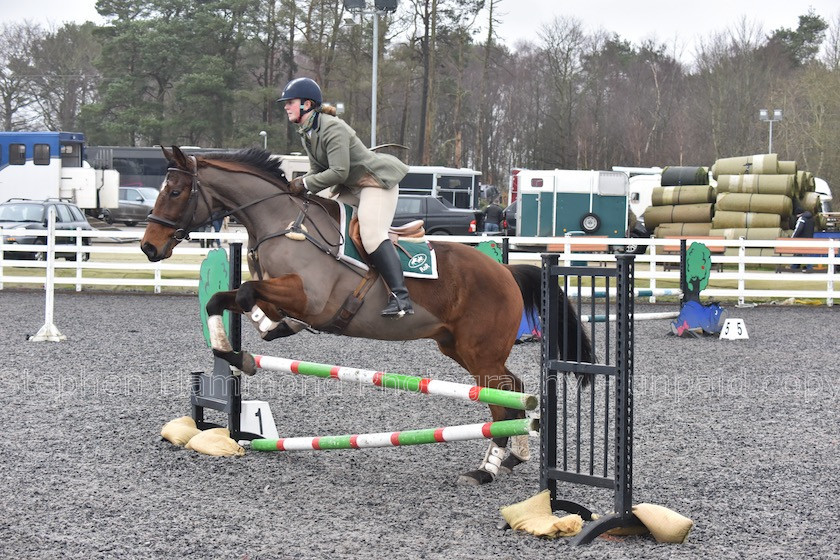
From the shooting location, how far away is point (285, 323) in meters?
5.42

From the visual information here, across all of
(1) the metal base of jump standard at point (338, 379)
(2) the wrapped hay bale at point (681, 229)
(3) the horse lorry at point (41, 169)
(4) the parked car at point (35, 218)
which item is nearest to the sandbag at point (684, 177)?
(2) the wrapped hay bale at point (681, 229)

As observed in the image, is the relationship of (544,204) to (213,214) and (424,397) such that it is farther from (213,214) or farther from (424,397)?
(213,214)

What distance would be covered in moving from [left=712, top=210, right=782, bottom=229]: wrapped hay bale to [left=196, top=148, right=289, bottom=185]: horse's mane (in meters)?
20.2


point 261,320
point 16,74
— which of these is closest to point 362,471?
point 261,320

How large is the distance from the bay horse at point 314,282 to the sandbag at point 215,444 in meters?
0.65

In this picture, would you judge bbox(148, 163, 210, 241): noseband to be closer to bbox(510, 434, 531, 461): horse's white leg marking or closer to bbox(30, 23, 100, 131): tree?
bbox(510, 434, 531, 461): horse's white leg marking

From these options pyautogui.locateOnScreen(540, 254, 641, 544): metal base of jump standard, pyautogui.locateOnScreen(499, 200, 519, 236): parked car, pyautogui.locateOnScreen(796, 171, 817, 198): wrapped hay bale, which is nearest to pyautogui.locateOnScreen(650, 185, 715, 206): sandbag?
pyautogui.locateOnScreen(796, 171, 817, 198): wrapped hay bale

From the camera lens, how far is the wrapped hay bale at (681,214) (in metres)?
25.2

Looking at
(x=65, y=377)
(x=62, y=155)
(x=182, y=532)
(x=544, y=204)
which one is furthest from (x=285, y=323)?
(x=62, y=155)

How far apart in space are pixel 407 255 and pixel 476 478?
1.33m

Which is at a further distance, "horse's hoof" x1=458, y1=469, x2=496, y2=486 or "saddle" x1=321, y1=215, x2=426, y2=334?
"saddle" x1=321, y1=215, x2=426, y2=334

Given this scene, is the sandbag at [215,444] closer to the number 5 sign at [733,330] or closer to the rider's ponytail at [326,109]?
the rider's ponytail at [326,109]

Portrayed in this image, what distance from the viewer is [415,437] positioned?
480cm

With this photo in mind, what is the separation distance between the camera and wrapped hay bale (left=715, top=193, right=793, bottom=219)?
23875 millimetres
